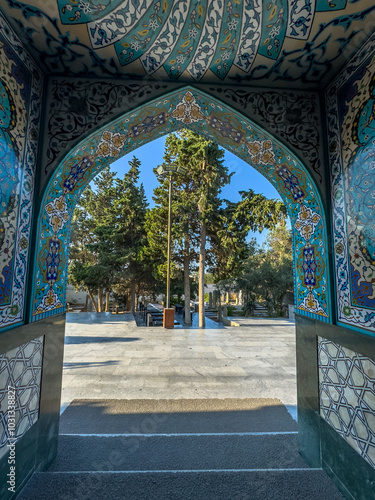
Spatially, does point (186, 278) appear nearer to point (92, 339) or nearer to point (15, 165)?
point (92, 339)

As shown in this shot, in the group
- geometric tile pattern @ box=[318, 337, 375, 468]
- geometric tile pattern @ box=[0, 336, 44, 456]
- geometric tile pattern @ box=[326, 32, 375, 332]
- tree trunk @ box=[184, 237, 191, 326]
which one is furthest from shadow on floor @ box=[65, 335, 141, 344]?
geometric tile pattern @ box=[326, 32, 375, 332]

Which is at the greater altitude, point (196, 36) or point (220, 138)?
point (196, 36)

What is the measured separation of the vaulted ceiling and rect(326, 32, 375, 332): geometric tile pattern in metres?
0.22

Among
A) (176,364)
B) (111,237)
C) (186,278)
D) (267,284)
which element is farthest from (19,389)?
(267,284)

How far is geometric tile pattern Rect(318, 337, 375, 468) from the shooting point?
A: 5.27ft

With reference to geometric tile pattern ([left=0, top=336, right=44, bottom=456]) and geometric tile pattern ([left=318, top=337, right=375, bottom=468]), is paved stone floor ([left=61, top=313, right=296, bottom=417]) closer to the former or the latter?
geometric tile pattern ([left=318, top=337, right=375, bottom=468])

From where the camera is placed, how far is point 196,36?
6.15ft

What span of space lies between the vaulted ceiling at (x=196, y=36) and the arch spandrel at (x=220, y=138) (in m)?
0.31

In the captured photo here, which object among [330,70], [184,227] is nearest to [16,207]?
[330,70]

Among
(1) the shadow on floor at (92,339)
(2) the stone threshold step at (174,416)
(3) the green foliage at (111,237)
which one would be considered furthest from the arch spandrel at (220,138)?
(3) the green foliage at (111,237)

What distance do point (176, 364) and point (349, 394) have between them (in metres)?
3.67

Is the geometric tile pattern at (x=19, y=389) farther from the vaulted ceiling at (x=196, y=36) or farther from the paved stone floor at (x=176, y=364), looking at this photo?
the vaulted ceiling at (x=196, y=36)

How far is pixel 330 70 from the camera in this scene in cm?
208

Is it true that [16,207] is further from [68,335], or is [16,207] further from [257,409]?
[68,335]
